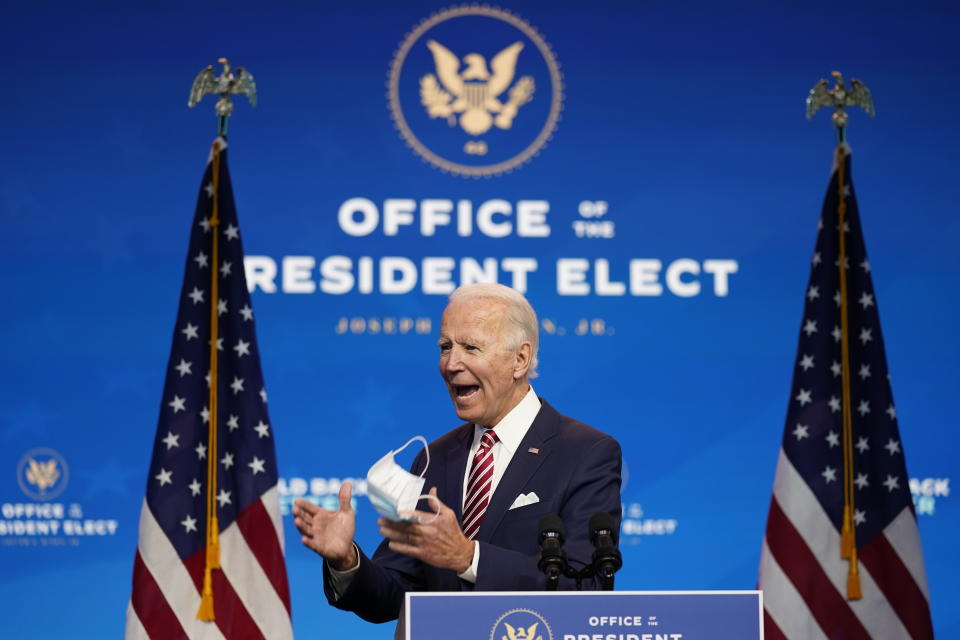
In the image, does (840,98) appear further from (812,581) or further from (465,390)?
(465,390)

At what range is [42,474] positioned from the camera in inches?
200

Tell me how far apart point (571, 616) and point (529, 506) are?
2.41 feet

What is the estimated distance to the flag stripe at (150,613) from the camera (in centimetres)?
431

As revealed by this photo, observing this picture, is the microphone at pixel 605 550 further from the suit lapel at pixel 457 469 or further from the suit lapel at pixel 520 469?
the suit lapel at pixel 457 469

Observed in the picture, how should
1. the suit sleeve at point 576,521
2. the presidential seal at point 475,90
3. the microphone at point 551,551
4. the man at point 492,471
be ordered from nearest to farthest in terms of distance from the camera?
1. the microphone at point 551,551
2. the suit sleeve at point 576,521
3. the man at point 492,471
4. the presidential seal at point 475,90

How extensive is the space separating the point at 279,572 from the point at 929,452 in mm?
2785

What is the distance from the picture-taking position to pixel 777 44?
18.1 ft

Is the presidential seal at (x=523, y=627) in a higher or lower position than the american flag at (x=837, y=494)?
lower

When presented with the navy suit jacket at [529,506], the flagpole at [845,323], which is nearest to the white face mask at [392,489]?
the navy suit jacket at [529,506]

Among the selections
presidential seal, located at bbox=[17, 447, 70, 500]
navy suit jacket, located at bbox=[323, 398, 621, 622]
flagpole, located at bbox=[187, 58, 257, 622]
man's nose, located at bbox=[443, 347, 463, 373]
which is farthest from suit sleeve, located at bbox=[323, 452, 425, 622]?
presidential seal, located at bbox=[17, 447, 70, 500]

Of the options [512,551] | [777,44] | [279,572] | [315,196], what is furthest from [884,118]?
[512,551]

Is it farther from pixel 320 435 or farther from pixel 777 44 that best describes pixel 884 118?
pixel 320 435

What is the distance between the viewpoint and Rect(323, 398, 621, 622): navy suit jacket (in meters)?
2.75

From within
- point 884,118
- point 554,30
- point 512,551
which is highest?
point 554,30
